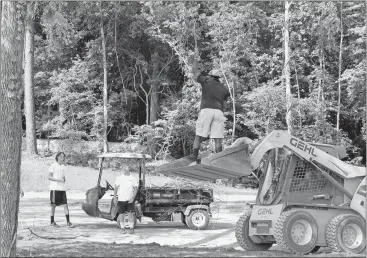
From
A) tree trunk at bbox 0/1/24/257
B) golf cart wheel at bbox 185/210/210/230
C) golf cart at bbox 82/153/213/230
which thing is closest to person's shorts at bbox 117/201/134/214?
golf cart at bbox 82/153/213/230

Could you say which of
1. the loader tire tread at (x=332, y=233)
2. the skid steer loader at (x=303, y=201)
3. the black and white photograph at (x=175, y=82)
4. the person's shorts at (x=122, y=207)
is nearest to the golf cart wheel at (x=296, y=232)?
the skid steer loader at (x=303, y=201)

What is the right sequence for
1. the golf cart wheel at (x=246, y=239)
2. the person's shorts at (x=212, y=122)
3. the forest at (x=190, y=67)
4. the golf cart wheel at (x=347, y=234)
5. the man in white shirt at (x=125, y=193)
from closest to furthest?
the golf cart wheel at (x=347, y=234) < the person's shorts at (x=212, y=122) < the golf cart wheel at (x=246, y=239) < the man in white shirt at (x=125, y=193) < the forest at (x=190, y=67)

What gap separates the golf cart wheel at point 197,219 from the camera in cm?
1744

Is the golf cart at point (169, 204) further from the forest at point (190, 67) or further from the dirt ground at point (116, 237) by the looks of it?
the forest at point (190, 67)

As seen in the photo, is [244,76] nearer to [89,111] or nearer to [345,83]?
[345,83]

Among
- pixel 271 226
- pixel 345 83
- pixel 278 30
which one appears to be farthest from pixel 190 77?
pixel 271 226

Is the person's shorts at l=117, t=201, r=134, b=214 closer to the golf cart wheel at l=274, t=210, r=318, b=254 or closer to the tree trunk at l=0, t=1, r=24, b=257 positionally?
the golf cart wheel at l=274, t=210, r=318, b=254

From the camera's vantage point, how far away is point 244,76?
43.2m

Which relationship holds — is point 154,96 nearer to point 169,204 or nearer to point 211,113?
point 169,204

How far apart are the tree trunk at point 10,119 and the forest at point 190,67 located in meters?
29.9

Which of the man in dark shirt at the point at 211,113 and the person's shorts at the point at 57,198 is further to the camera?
the person's shorts at the point at 57,198

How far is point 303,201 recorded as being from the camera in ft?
40.2

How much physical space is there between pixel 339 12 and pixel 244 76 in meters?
7.75

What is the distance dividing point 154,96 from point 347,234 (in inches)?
1374
